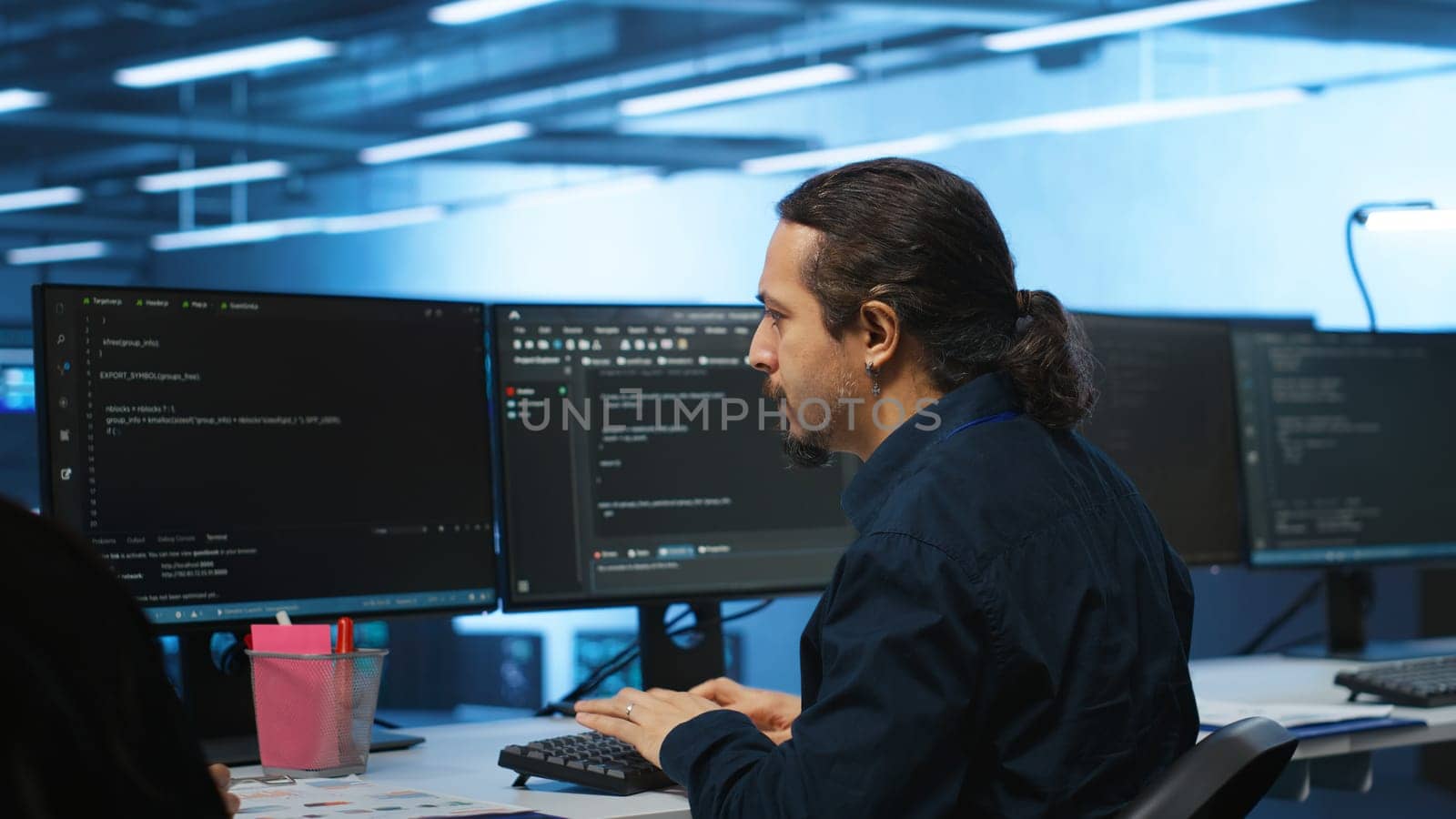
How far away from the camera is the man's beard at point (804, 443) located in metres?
1.36

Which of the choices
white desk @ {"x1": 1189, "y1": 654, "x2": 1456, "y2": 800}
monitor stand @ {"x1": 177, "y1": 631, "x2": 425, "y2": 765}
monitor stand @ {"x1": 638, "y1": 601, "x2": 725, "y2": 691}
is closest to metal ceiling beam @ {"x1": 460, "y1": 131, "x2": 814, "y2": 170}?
white desk @ {"x1": 1189, "y1": 654, "x2": 1456, "y2": 800}

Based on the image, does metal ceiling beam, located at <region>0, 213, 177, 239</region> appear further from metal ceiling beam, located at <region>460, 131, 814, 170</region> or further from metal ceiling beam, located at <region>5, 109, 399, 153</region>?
metal ceiling beam, located at <region>460, 131, 814, 170</region>

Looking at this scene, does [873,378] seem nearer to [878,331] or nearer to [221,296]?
[878,331]

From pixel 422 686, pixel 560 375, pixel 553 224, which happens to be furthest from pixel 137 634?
pixel 553 224

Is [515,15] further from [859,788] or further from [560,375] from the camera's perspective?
[859,788]

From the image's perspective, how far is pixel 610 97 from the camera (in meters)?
5.45

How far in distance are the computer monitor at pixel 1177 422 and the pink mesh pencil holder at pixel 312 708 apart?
1.24m

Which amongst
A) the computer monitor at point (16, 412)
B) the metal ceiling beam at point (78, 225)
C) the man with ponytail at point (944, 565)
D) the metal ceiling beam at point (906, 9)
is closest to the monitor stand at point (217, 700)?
the computer monitor at point (16, 412)

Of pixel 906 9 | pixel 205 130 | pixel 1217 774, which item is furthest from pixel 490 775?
pixel 205 130

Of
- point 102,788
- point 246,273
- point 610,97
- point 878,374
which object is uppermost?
point 610,97

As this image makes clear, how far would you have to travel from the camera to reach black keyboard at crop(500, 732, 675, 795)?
133cm

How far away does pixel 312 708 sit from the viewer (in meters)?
1.38

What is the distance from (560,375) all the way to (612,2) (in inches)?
149

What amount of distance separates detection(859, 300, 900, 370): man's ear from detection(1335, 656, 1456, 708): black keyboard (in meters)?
0.96
